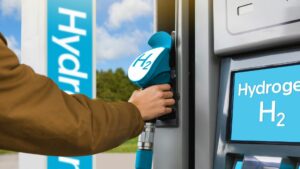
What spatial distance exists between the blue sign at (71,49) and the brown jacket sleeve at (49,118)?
8.61 ft

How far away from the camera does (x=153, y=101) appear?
3.27 feet

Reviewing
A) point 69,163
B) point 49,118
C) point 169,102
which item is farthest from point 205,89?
point 69,163

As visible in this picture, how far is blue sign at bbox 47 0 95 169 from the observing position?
3.49m

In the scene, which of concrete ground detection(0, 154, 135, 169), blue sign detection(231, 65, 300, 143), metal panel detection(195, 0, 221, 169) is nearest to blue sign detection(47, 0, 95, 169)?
metal panel detection(195, 0, 221, 169)

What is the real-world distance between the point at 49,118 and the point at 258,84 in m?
0.40

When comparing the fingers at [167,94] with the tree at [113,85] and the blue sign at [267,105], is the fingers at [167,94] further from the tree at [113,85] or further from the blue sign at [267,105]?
the tree at [113,85]

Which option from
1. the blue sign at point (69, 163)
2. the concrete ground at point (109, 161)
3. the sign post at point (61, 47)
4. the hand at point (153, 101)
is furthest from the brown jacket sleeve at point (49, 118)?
the concrete ground at point (109, 161)

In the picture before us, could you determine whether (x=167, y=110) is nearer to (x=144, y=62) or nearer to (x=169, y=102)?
(x=169, y=102)

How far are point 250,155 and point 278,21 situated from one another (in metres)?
0.26

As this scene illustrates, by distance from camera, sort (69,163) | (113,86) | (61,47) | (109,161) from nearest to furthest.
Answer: (61,47) → (69,163) → (113,86) → (109,161)

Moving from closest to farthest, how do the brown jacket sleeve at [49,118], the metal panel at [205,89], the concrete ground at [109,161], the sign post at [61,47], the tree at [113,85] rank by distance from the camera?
1. the brown jacket sleeve at [49,118]
2. the metal panel at [205,89]
3. the sign post at [61,47]
4. the tree at [113,85]
5. the concrete ground at [109,161]

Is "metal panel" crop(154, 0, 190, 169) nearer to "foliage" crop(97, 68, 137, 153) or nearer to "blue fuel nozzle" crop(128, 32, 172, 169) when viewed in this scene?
"blue fuel nozzle" crop(128, 32, 172, 169)

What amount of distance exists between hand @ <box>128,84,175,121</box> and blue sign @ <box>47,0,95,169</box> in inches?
99.8

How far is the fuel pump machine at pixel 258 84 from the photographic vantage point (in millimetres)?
825
